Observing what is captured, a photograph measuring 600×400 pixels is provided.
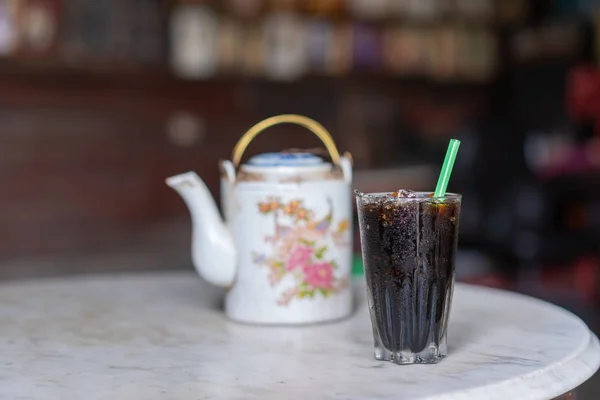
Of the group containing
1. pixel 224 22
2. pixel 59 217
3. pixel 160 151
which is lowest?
pixel 59 217

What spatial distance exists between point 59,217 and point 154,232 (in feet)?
1.28

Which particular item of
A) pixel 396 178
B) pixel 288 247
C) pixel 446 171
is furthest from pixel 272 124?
pixel 396 178

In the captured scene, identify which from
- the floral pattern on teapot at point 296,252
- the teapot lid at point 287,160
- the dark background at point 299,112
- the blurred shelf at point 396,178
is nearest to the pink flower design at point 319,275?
the floral pattern on teapot at point 296,252

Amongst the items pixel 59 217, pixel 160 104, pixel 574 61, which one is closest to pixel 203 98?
pixel 160 104

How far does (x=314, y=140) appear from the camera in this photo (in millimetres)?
3793

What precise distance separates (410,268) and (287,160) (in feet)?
0.93

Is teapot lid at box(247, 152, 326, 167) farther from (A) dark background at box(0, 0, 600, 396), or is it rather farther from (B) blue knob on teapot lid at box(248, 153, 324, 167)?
(A) dark background at box(0, 0, 600, 396)

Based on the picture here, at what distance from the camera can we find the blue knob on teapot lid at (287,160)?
40.0 inches

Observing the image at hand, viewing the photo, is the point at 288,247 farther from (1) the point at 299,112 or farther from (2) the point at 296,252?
(1) the point at 299,112

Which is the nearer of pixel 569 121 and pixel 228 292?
pixel 228 292

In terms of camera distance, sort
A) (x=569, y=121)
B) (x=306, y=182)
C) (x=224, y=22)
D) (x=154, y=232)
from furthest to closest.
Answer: (x=569, y=121), (x=224, y=22), (x=154, y=232), (x=306, y=182)

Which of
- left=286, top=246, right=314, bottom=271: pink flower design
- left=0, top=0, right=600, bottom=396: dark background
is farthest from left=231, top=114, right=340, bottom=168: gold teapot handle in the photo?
left=0, top=0, right=600, bottom=396: dark background

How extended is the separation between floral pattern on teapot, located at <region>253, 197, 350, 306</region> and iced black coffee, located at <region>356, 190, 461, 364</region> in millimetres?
194

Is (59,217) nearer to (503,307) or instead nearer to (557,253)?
(557,253)
